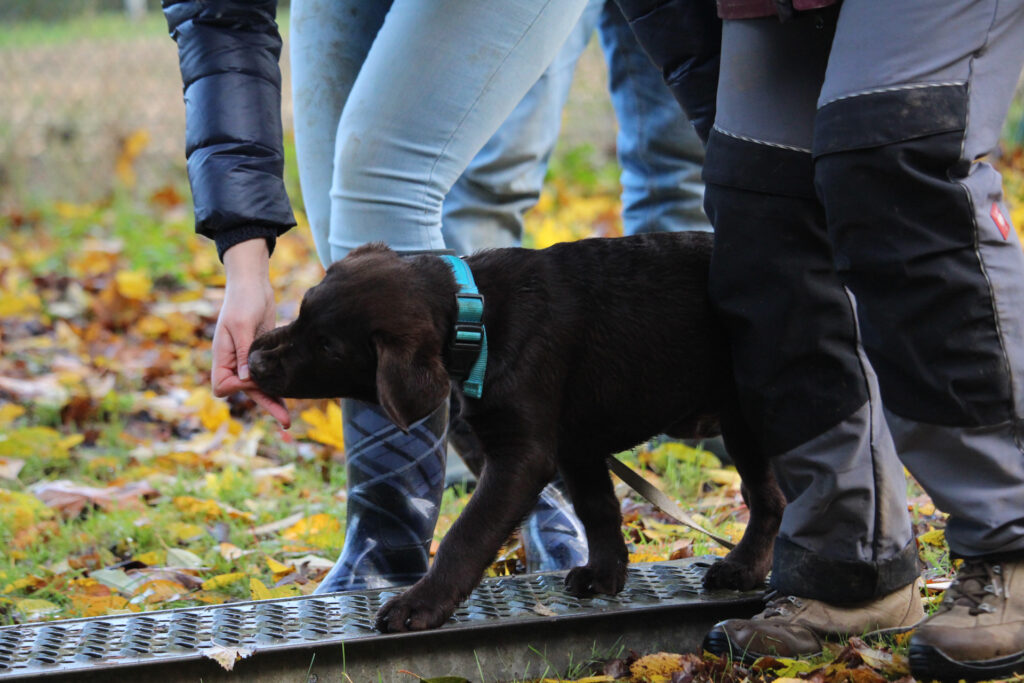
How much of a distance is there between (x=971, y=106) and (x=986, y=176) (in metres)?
0.14

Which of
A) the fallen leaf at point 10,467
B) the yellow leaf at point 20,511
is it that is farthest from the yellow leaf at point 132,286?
the yellow leaf at point 20,511

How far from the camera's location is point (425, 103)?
273cm

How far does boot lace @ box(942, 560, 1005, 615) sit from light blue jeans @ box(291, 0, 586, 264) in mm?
1438

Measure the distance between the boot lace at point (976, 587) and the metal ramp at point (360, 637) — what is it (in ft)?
1.72

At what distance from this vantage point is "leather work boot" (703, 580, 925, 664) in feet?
7.61

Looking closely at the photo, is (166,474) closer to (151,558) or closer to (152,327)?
(151,558)

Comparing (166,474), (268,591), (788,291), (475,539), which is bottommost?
(166,474)

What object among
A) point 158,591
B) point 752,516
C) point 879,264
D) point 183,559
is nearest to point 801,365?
point 879,264

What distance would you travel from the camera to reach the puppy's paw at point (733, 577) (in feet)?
8.86

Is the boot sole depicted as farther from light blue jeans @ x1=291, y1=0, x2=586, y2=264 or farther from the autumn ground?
light blue jeans @ x1=291, y1=0, x2=586, y2=264

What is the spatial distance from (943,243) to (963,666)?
768 mm

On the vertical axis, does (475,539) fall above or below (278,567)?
above

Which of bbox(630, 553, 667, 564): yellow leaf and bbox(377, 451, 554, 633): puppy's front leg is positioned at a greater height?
bbox(377, 451, 554, 633): puppy's front leg

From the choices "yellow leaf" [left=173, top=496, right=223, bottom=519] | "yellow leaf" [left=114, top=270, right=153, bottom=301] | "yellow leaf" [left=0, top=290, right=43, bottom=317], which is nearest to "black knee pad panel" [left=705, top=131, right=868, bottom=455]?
"yellow leaf" [left=173, top=496, right=223, bottom=519]
